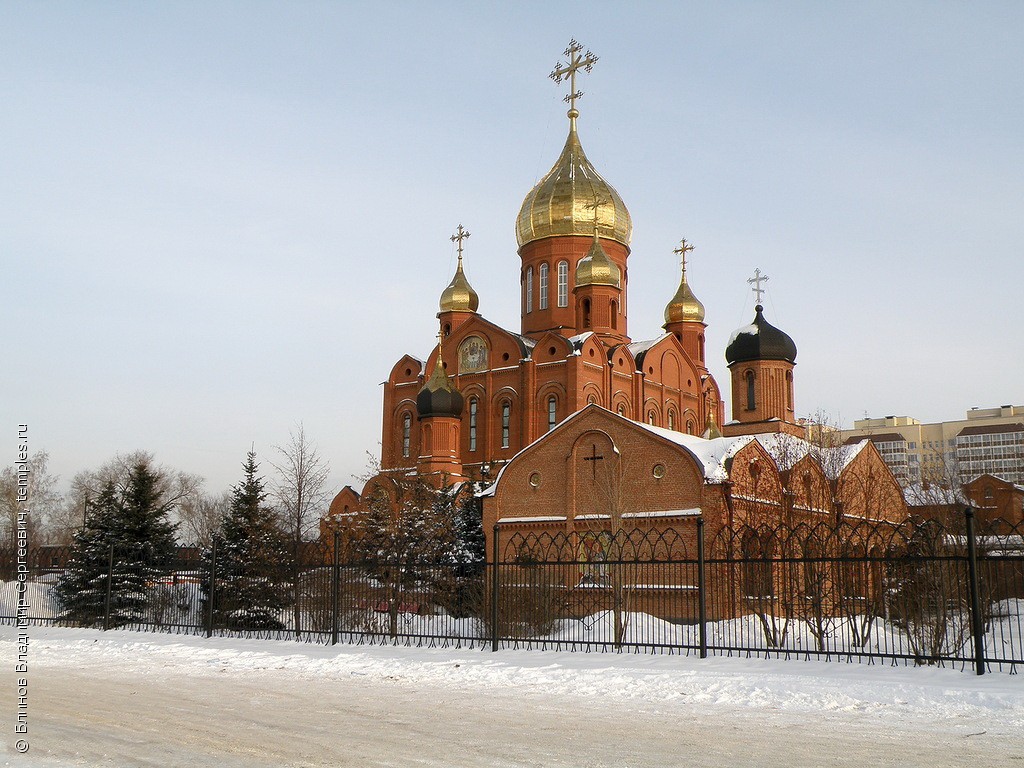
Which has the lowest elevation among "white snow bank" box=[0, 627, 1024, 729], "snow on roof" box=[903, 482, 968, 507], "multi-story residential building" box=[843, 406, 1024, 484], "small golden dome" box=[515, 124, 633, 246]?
→ "white snow bank" box=[0, 627, 1024, 729]

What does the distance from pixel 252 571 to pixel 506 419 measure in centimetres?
1849

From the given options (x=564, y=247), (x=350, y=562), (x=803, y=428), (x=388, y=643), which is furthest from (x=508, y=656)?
(x=564, y=247)

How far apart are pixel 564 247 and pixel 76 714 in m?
32.6

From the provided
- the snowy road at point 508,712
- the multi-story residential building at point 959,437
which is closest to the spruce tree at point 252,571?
the snowy road at point 508,712

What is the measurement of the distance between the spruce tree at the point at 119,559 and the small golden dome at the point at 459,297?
1846 cm

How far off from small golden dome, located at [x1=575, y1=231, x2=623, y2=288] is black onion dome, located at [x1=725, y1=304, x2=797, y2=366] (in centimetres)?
656

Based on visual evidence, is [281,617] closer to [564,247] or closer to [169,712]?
[169,712]

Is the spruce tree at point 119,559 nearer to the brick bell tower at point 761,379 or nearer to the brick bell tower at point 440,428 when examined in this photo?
the brick bell tower at point 440,428

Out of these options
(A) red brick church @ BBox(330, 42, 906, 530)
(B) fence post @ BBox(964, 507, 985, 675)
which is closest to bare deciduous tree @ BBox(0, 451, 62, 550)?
(A) red brick church @ BBox(330, 42, 906, 530)

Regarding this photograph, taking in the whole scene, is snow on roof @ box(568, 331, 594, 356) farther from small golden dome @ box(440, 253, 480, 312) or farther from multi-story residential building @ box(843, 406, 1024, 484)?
multi-story residential building @ box(843, 406, 1024, 484)

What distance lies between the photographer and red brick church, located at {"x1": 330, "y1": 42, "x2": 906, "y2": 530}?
24.4 m

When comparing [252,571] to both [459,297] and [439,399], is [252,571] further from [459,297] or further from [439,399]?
[459,297]

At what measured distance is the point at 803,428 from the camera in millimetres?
31828

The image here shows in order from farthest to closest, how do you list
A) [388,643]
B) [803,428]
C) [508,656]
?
[803,428], [388,643], [508,656]
